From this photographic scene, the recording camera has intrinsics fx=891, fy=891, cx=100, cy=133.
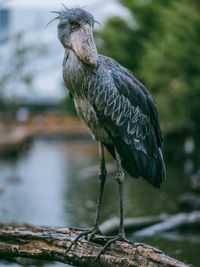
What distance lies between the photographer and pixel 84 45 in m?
6.79

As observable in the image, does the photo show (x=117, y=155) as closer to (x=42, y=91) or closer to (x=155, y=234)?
(x=155, y=234)

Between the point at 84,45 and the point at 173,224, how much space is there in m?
6.91

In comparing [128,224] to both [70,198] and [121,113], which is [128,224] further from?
[121,113]

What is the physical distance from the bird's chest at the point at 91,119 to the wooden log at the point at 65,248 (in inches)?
30.7

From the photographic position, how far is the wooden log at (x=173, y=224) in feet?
42.7

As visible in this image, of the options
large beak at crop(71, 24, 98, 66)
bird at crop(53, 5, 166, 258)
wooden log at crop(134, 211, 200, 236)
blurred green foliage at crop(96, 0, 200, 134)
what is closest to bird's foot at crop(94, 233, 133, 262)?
bird at crop(53, 5, 166, 258)

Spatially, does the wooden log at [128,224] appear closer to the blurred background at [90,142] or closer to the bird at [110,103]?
the blurred background at [90,142]

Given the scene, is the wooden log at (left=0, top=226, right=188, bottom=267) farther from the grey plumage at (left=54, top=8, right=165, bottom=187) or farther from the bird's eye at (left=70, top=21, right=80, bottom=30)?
the bird's eye at (left=70, top=21, right=80, bottom=30)

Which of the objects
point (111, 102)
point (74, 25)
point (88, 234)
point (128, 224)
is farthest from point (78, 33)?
point (128, 224)

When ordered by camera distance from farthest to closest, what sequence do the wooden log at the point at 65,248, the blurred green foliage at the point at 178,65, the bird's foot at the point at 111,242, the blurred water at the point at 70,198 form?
the blurred green foliage at the point at 178,65
the blurred water at the point at 70,198
the bird's foot at the point at 111,242
the wooden log at the point at 65,248

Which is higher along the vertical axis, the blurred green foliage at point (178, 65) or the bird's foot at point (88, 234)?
the bird's foot at point (88, 234)

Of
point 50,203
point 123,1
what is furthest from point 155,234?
point 123,1

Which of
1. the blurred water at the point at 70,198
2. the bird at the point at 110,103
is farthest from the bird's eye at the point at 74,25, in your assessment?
the blurred water at the point at 70,198

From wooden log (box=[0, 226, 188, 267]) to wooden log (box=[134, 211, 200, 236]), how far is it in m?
5.92
